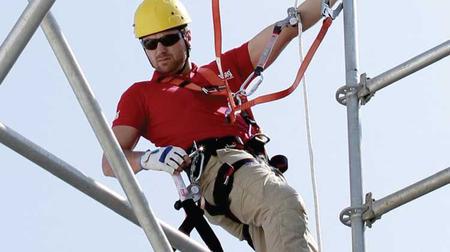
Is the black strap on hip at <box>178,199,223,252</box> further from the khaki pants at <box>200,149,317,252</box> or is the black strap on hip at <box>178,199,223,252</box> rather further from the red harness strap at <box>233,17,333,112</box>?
the red harness strap at <box>233,17,333,112</box>

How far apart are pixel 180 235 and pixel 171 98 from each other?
1496mm

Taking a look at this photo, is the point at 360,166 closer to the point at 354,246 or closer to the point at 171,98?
the point at 354,246

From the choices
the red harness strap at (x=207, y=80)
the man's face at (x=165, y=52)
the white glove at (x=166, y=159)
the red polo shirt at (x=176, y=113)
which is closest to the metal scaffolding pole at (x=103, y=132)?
the white glove at (x=166, y=159)

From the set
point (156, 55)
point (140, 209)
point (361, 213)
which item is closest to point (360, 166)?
point (361, 213)

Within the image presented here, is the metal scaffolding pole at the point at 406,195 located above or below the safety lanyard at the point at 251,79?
below

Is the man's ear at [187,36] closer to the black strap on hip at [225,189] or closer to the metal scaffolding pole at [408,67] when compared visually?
the black strap on hip at [225,189]

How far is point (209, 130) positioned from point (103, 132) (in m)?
1.81

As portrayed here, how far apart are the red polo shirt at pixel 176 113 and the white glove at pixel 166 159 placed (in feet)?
0.92

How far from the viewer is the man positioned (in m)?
6.51

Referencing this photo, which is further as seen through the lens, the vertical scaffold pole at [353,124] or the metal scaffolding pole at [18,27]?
the vertical scaffold pole at [353,124]

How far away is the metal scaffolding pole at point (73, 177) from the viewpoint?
5.22 m

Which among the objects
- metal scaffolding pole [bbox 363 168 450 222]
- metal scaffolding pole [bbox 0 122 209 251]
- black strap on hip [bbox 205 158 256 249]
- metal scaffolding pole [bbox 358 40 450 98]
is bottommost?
metal scaffolding pole [bbox 0 122 209 251]

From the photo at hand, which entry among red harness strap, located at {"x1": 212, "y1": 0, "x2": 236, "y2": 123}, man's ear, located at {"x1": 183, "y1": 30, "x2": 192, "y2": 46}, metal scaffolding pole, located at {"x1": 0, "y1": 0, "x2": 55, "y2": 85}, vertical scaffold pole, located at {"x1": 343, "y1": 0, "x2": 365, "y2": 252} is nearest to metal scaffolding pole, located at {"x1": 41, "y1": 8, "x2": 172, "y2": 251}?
metal scaffolding pole, located at {"x1": 0, "y1": 0, "x2": 55, "y2": 85}

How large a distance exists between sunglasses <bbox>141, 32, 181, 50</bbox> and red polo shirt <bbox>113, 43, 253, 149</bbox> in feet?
0.65
